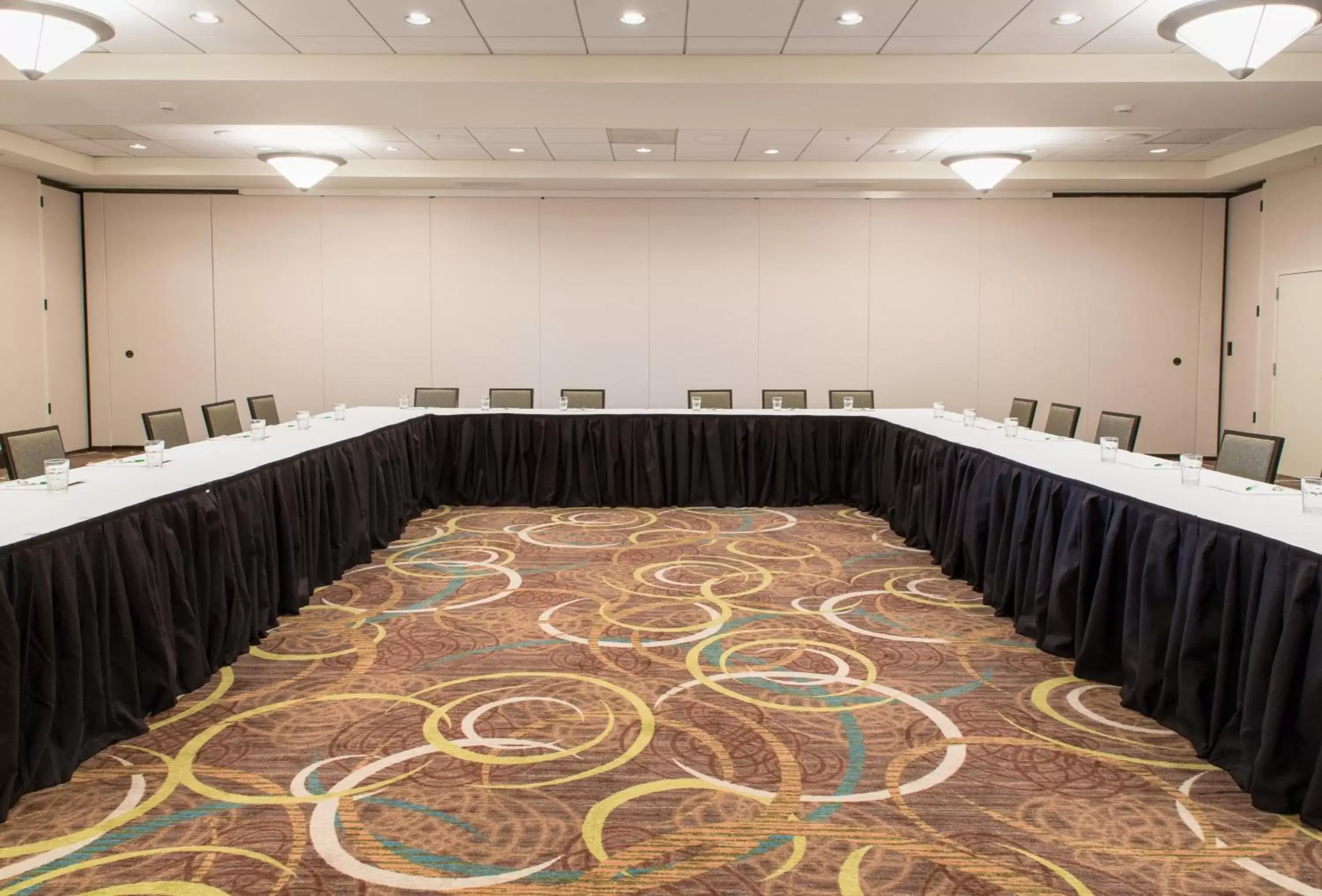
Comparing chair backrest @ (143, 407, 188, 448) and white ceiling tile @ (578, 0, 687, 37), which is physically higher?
white ceiling tile @ (578, 0, 687, 37)

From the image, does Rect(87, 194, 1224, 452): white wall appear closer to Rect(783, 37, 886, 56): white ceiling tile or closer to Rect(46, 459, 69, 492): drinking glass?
Rect(783, 37, 886, 56): white ceiling tile

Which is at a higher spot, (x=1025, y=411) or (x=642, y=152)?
(x=642, y=152)

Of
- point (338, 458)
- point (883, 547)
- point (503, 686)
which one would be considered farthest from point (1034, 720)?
point (338, 458)

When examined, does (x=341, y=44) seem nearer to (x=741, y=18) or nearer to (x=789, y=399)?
(x=741, y=18)

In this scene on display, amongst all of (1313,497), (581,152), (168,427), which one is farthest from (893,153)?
(168,427)

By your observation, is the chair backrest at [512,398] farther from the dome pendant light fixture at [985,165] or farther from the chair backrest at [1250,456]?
the chair backrest at [1250,456]

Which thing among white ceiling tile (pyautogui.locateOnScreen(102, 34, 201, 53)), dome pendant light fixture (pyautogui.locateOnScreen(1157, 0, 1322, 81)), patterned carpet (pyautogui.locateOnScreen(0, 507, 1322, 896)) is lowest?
patterned carpet (pyautogui.locateOnScreen(0, 507, 1322, 896))

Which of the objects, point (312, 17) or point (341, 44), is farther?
point (341, 44)

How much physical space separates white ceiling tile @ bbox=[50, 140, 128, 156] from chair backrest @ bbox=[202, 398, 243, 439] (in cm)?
370

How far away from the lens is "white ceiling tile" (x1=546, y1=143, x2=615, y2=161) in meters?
8.25

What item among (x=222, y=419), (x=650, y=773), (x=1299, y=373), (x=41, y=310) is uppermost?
(x=41, y=310)

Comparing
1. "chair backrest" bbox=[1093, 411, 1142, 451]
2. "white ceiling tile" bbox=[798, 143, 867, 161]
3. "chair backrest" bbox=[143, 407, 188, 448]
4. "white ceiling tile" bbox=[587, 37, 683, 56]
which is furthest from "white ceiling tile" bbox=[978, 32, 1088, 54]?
"chair backrest" bbox=[143, 407, 188, 448]

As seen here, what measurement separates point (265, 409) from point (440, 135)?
2.80 meters

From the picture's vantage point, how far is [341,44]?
5.68 metres
